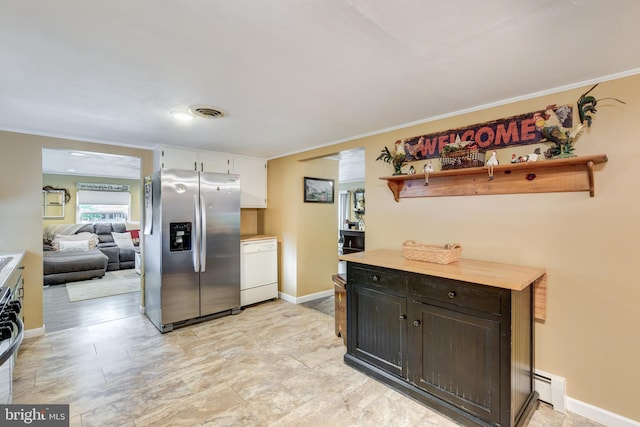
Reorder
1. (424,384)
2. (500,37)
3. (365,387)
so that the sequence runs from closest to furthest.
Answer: (500,37)
(424,384)
(365,387)

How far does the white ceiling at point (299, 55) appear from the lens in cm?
123

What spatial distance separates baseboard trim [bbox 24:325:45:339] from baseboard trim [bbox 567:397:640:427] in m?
4.77

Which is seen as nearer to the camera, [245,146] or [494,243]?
[494,243]

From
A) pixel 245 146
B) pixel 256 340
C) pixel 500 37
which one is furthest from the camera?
pixel 245 146

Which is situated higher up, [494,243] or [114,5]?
[114,5]

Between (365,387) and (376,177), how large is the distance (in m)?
1.94

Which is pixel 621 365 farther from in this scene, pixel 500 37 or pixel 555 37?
pixel 500 37

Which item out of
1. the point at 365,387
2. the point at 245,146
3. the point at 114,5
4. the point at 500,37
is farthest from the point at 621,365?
the point at 245,146

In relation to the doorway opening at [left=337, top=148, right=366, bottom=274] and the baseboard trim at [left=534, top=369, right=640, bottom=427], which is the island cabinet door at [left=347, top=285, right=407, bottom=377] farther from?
the doorway opening at [left=337, top=148, right=366, bottom=274]

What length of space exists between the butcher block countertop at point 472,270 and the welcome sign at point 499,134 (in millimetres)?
925

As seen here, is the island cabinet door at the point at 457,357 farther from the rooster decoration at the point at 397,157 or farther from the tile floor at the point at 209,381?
the rooster decoration at the point at 397,157

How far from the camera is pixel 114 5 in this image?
118cm

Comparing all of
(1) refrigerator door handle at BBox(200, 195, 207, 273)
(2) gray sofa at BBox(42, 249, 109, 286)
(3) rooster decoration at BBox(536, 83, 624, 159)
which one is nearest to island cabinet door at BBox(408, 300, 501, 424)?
(3) rooster decoration at BBox(536, 83, 624, 159)

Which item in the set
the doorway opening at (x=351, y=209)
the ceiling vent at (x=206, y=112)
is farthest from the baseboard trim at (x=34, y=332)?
the doorway opening at (x=351, y=209)
